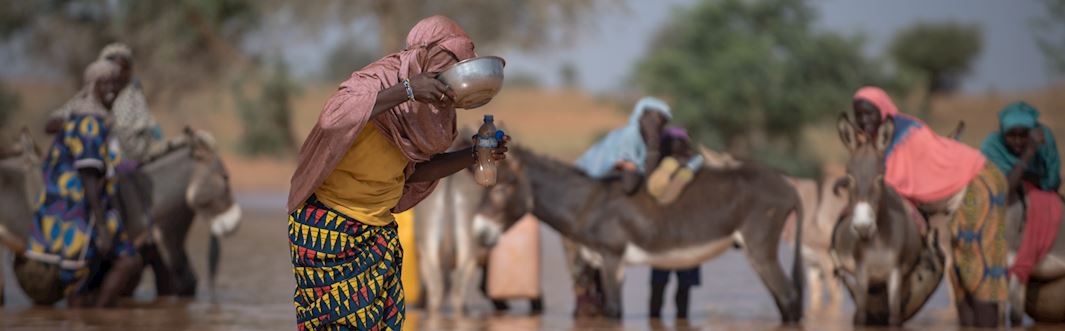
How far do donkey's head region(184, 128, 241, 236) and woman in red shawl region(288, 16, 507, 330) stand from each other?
7509 millimetres

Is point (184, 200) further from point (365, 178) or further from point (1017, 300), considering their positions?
point (365, 178)

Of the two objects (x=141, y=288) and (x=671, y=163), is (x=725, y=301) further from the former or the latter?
(x=141, y=288)

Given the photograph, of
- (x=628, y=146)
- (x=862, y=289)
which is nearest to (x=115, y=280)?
(x=628, y=146)

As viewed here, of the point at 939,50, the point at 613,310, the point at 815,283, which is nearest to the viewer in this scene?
the point at 613,310

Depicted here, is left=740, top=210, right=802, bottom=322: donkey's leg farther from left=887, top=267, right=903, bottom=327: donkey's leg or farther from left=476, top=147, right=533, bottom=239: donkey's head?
left=476, top=147, right=533, bottom=239: donkey's head

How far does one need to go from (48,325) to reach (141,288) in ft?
13.1

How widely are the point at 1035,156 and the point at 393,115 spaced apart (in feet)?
23.6

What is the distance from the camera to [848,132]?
10898 millimetres

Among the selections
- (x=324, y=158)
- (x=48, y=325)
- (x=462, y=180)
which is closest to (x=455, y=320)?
(x=462, y=180)

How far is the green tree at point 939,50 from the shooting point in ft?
189

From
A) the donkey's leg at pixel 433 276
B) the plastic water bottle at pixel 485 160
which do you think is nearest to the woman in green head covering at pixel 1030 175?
the donkey's leg at pixel 433 276

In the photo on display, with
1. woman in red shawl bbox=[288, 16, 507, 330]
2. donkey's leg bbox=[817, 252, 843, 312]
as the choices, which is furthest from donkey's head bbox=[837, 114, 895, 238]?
woman in red shawl bbox=[288, 16, 507, 330]

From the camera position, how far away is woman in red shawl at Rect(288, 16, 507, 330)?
584cm

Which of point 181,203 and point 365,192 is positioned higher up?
point 181,203
